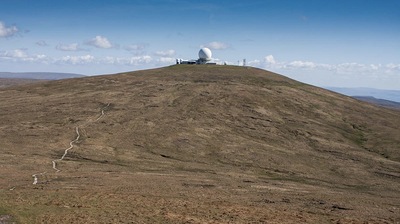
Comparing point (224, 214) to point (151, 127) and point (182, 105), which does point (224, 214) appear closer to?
point (151, 127)

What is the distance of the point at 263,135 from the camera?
276 feet

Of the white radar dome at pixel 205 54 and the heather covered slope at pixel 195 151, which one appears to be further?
the white radar dome at pixel 205 54

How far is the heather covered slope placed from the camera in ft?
120

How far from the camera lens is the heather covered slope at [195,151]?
36656 millimetres

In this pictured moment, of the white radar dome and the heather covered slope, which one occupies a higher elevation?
the white radar dome

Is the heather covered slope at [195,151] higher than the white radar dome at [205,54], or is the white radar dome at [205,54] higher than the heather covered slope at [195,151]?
the white radar dome at [205,54]

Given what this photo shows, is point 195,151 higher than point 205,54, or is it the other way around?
point 205,54

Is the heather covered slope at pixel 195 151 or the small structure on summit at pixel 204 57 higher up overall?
the small structure on summit at pixel 204 57

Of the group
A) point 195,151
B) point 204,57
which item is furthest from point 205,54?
point 195,151

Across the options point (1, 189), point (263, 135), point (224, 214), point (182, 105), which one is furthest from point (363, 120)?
point (1, 189)

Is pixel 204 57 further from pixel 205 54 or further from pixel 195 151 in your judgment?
pixel 195 151

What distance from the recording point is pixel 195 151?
237 feet

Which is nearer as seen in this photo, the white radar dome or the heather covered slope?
the heather covered slope

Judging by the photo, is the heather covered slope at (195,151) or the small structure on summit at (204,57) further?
the small structure on summit at (204,57)
